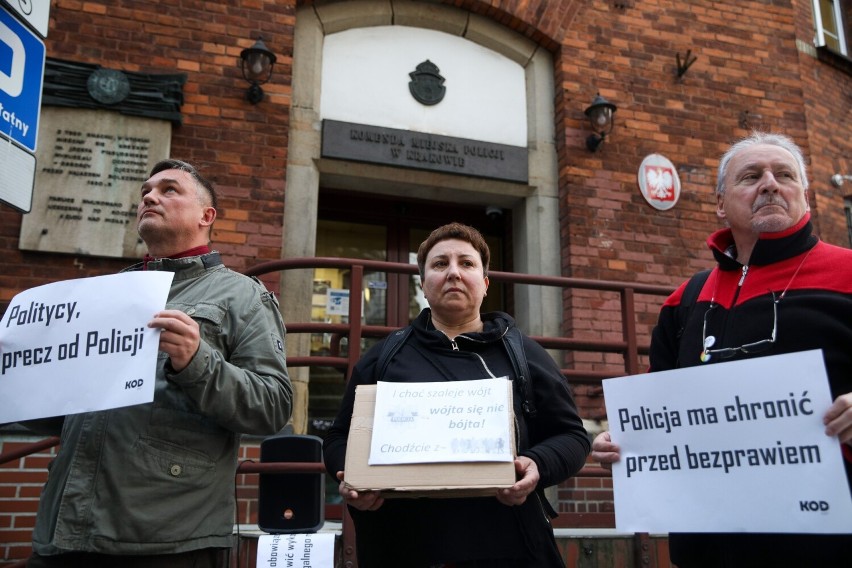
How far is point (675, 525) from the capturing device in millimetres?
1889

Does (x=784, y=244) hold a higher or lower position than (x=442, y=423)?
higher

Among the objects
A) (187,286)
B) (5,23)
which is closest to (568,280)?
(187,286)

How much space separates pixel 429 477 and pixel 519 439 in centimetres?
31

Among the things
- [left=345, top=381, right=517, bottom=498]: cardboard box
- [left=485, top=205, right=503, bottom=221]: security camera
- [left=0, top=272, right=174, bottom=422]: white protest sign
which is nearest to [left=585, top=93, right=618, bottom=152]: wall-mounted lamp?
[left=485, top=205, right=503, bottom=221]: security camera

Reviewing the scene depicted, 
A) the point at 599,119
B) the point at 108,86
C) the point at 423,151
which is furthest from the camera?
the point at 599,119

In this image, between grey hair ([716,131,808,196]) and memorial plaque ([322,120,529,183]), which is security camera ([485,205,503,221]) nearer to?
memorial plaque ([322,120,529,183])

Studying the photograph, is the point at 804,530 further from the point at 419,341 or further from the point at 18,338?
the point at 18,338

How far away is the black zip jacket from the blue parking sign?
1826 mm

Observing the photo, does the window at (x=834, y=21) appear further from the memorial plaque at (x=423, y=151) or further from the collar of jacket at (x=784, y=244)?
the collar of jacket at (x=784, y=244)

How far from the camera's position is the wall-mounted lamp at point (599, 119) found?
6.43 metres

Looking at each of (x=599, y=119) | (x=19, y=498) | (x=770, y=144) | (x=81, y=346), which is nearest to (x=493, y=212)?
(x=599, y=119)

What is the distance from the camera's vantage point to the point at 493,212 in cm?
693

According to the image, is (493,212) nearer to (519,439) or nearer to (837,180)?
(837,180)

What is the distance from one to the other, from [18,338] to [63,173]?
3.56 meters
